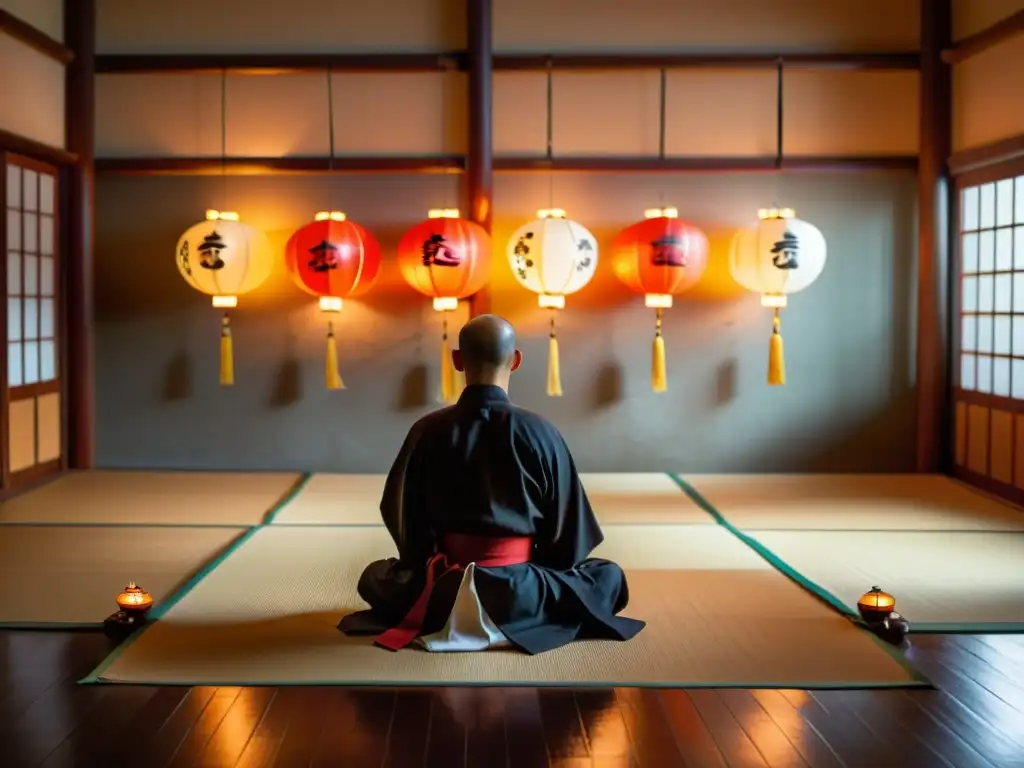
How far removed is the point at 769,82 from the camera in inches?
273

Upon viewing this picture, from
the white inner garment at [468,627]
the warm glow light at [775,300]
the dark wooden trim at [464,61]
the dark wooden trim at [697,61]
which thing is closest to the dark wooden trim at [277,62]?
the dark wooden trim at [464,61]

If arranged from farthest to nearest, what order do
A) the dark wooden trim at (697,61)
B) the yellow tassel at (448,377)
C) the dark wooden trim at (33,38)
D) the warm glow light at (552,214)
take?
the dark wooden trim at (697,61), the yellow tassel at (448,377), the warm glow light at (552,214), the dark wooden trim at (33,38)

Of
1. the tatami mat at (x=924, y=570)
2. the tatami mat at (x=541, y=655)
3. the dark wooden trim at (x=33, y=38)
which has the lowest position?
the tatami mat at (x=541, y=655)

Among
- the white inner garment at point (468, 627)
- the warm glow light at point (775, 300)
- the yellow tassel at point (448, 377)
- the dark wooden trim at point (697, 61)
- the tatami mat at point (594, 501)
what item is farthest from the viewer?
the dark wooden trim at point (697, 61)

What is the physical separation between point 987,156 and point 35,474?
5.43m

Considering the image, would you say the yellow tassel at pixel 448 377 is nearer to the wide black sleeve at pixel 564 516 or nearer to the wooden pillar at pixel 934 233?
the wooden pillar at pixel 934 233

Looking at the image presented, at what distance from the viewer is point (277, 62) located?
6.88m

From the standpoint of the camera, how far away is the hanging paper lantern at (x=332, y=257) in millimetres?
6215

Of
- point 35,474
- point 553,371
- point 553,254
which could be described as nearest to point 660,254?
point 553,254

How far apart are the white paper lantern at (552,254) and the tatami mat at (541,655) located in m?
2.00

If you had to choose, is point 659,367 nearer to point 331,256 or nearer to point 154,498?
point 331,256

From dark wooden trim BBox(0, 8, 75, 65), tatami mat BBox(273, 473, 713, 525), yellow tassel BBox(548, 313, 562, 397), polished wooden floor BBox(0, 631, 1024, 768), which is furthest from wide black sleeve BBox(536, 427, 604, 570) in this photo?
dark wooden trim BBox(0, 8, 75, 65)

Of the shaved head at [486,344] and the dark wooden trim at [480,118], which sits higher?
the dark wooden trim at [480,118]

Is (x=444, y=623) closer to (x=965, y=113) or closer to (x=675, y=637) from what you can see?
(x=675, y=637)
